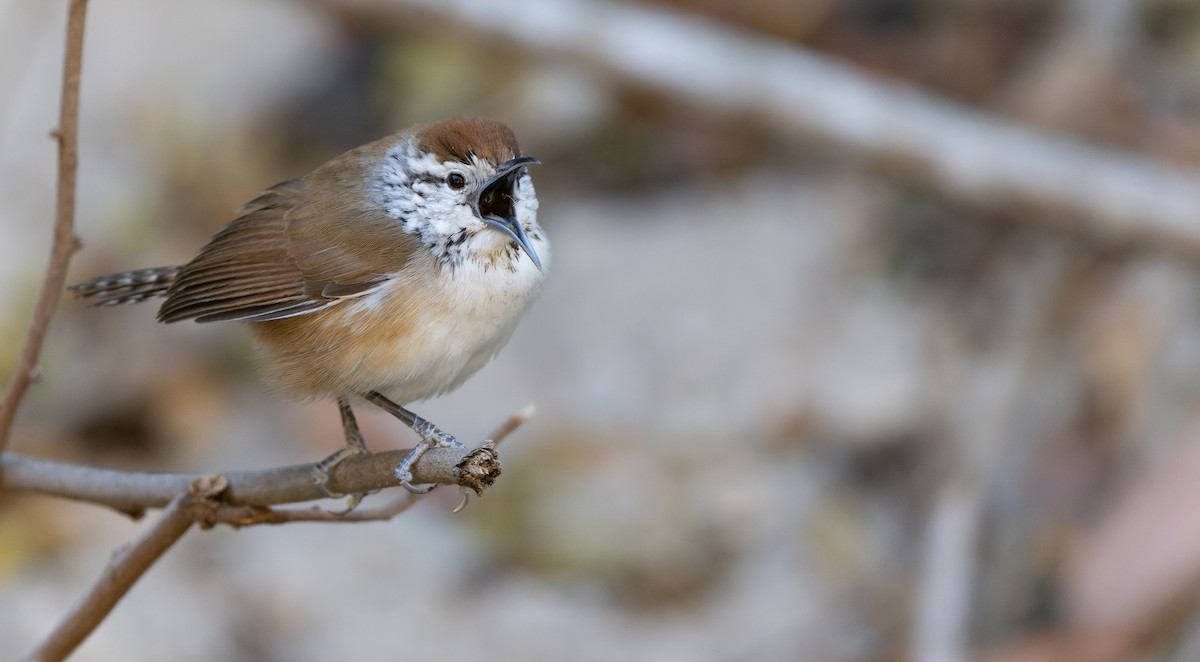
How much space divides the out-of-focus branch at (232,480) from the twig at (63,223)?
0.10m

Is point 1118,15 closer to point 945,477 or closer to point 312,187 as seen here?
point 945,477

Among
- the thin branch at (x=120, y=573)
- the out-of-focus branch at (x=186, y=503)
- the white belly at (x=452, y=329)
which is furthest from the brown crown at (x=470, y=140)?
the thin branch at (x=120, y=573)

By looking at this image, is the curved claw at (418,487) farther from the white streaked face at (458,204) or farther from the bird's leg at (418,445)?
the white streaked face at (458,204)

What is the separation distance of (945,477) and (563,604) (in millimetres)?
1587

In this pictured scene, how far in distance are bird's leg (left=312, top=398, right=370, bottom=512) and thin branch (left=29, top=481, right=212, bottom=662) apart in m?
0.21

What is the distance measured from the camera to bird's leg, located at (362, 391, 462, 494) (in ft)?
7.33

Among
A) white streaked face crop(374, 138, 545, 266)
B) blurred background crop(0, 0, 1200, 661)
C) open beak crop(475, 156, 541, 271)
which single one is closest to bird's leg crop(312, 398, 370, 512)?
white streaked face crop(374, 138, 545, 266)

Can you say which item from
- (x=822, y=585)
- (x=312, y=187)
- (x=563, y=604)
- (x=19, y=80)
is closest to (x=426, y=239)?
(x=312, y=187)

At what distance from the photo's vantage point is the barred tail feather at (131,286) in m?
3.16

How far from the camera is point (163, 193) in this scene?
21.5ft

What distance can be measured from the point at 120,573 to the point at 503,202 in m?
1.10

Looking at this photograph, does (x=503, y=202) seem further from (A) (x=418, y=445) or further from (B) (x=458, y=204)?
(A) (x=418, y=445)

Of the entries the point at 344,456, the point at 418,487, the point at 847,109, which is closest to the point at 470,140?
the point at 344,456

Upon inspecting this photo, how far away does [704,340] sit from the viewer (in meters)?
6.30
